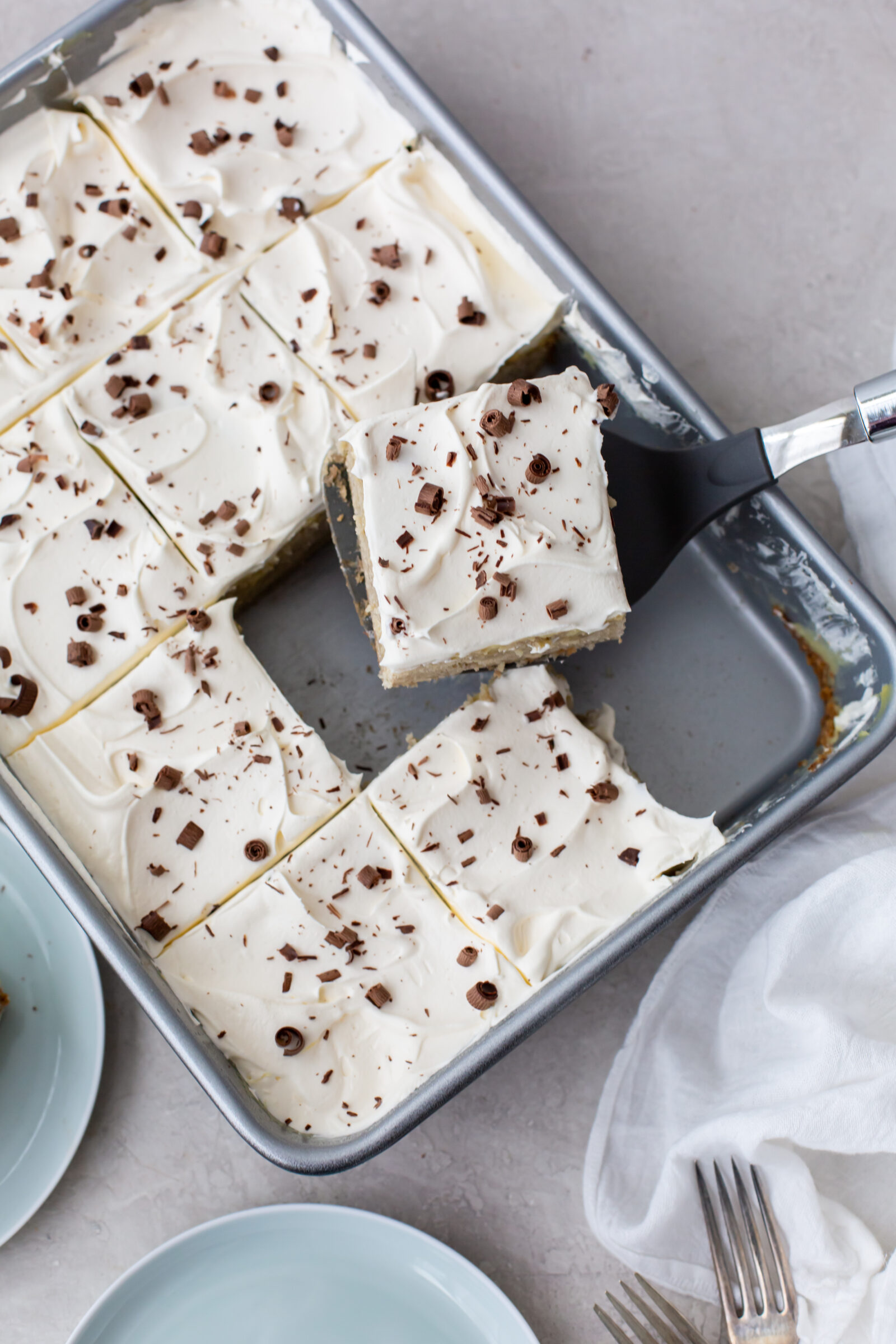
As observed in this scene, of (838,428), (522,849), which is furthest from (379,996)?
(838,428)

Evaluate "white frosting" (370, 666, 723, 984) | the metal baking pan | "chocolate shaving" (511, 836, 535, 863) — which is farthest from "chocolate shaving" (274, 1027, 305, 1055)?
"chocolate shaving" (511, 836, 535, 863)

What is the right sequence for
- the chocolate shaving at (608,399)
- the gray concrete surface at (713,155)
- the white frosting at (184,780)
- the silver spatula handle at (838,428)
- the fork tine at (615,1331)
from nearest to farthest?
the silver spatula handle at (838,428) < the chocolate shaving at (608,399) < the white frosting at (184,780) < the fork tine at (615,1331) < the gray concrete surface at (713,155)

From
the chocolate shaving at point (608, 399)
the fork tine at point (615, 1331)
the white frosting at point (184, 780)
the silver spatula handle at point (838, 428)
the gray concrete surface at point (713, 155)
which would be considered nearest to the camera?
the silver spatula handle at point (838, 428)

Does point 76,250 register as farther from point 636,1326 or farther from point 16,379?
point 636,1326

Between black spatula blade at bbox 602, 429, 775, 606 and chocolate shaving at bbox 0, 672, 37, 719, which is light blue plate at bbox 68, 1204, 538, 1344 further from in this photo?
black spatula blade at bbox 602, 429, 775, 606

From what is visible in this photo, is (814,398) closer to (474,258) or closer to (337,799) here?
(474,258)

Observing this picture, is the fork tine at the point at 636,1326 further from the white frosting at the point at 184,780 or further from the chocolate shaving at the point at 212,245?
the chocolate shaving at the point at 212,245

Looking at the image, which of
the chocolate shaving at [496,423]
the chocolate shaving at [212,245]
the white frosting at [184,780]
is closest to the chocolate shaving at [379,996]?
the white frosting at [184,780]
